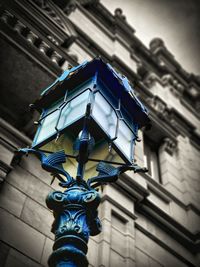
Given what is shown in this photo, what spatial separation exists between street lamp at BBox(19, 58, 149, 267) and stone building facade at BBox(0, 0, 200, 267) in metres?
1.88

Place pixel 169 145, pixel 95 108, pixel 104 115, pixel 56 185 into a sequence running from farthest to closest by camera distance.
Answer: pixel 169 145, pixel 56 185, pixel 104 115, pixel 95 108

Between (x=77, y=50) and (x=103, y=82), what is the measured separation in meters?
8.91

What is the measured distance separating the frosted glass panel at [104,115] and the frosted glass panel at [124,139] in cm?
12

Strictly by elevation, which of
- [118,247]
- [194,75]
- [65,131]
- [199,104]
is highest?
[194,75]

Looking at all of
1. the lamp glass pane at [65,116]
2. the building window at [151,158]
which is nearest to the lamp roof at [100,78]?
the lamp glass pane at [65,116]

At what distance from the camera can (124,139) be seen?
538 centimetres

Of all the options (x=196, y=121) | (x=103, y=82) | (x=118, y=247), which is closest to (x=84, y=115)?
(x=103, y=82)

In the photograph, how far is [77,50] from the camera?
14391 millimetres

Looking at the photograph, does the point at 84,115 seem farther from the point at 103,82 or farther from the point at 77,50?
the point at 77,50

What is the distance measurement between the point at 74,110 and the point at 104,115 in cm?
36

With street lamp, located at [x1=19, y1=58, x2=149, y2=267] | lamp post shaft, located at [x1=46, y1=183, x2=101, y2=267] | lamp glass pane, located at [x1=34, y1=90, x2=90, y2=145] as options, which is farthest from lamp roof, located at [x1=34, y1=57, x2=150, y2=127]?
lamp post shaft, located at [x1=46, y1=183, x2=101, y2=267]

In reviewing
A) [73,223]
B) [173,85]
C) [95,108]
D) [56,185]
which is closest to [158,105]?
[173,85]

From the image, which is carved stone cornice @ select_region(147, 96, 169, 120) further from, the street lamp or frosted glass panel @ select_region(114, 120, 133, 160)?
frosted glass panel @ select_region(114, 120, 133, 160)

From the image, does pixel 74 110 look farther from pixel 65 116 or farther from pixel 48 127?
pixel 48 127
